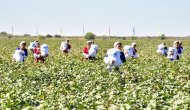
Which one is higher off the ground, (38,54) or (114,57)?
(114,57)

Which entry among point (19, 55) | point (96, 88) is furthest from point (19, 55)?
point (96, 88)

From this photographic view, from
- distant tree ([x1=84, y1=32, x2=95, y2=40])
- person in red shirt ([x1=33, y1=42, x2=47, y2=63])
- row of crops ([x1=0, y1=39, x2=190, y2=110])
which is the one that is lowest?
distant tree ([x1=84, y1=32, x2=95, y2=40])

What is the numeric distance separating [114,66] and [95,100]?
6045mm

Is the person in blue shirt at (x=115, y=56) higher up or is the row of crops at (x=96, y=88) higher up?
the person in blue shirt at (x=115, y=56)

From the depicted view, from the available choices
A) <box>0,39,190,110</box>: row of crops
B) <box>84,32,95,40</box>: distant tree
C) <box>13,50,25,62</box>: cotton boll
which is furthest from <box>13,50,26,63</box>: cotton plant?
<box>84,32,95,40</box>: distant tree

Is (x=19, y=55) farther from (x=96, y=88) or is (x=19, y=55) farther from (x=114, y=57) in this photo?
(x=96, y=88)

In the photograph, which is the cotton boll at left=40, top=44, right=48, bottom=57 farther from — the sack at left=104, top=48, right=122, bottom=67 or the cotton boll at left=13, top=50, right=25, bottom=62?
the sack at left=104, top=48, right=122, bottom=67

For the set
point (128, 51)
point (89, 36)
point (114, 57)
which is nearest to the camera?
point (114, 57)

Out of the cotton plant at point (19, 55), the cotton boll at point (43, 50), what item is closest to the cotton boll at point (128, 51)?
the cotton boll at point (43, 50)

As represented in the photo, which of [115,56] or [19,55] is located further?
[19,55]

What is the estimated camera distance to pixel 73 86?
44.8ft

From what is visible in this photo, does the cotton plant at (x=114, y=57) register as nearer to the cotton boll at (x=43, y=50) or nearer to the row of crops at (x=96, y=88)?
the row of crops at (x=96, y=88)

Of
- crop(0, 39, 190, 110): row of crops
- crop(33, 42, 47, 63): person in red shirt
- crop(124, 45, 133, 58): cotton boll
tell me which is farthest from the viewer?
crop(124, 45, 133, 58): cotton boll

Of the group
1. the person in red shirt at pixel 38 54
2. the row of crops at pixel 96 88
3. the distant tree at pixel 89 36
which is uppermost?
the person in red shirt at pixel 38 54
